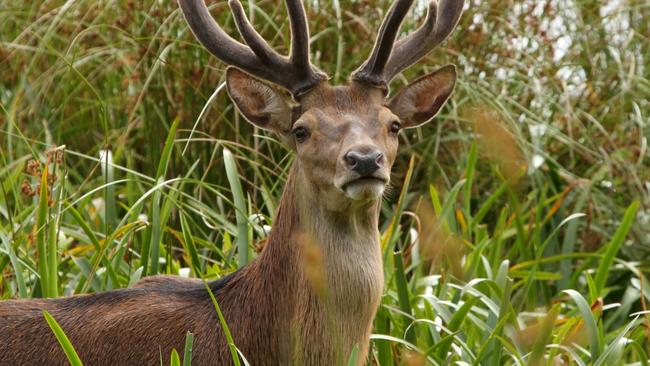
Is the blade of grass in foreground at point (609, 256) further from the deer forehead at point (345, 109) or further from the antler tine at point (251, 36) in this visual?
the antler tine at point (251, 36)

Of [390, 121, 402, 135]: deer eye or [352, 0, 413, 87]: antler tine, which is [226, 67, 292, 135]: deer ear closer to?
[352, 0, 413, 87]: antler tine

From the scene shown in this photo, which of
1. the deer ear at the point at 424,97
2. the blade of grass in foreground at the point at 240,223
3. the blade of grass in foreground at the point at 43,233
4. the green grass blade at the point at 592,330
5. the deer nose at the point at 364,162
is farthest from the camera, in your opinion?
the blade of grass in foreground at the point at 240,223

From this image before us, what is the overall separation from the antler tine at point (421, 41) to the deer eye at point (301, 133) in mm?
461

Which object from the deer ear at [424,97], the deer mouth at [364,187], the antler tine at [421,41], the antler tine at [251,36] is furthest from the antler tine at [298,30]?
the deer mouth at [364,187]

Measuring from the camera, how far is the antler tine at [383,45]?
17.1ft

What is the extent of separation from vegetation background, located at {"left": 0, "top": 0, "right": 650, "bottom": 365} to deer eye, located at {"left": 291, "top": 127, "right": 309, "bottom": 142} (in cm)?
96

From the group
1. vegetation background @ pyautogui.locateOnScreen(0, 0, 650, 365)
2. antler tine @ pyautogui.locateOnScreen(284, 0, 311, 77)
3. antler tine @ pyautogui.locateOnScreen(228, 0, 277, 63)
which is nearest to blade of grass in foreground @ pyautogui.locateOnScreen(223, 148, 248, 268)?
vegetation background @ pyautogui.locateOnScreen(0, 0, 650, 365)

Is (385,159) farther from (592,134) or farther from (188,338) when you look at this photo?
(592,134)

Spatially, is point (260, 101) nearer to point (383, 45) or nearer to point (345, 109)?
point (345, 109)

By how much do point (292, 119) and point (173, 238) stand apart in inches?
77.3

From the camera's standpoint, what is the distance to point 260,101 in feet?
17.7

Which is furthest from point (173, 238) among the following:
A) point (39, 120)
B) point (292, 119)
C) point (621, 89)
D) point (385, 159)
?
point (621, 89)

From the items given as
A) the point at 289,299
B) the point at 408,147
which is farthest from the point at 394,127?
the point at 408,147

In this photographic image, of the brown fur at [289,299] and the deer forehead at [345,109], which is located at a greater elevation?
the deer forehead at [345,109]
